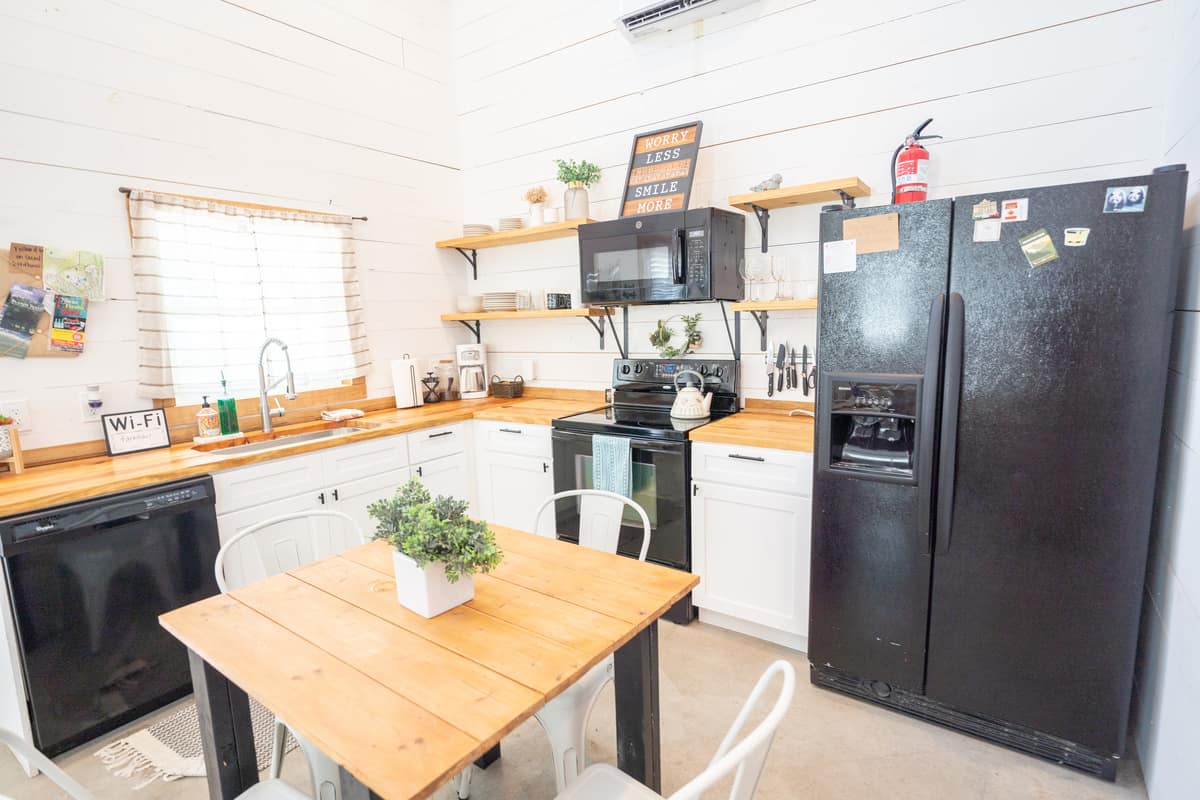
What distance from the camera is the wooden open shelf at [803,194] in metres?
2.33

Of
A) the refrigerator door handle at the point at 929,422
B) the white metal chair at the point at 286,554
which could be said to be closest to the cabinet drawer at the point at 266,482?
the white metal chair at the point at 286,554

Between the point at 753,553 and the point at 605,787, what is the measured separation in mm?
1380

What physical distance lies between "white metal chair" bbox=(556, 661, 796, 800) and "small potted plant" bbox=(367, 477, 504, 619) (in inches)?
18.1

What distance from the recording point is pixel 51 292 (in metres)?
2.29

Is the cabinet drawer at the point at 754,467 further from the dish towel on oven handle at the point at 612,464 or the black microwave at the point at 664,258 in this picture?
the black microwave at the point at 664,258

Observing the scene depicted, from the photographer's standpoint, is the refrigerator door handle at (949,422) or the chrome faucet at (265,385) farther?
the chrome faucet at (265,385)

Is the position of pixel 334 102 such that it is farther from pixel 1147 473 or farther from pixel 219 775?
pixel 1147 473

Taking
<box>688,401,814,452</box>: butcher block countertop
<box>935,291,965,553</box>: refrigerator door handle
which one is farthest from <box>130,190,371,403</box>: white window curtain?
<box>935,291,965,553</box>: refrigerator door handle

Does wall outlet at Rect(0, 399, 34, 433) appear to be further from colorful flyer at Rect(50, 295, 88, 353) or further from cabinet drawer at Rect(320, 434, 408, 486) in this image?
cabinet drawer at Rect(320, 434, 408, 486)

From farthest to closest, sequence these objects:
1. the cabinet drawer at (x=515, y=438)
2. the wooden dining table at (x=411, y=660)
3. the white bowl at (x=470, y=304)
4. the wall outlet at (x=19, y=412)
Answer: the white bowl at (x=470, y=304) → the cabinet drawer at (x=515, y=438) → the wall outlet at (x=19, y=412) → the wooden dining table at (x=411, y=660)

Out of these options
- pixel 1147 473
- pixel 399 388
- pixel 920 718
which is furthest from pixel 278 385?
pixel 1147 473

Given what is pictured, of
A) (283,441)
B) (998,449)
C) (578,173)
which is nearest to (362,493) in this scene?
(283,441)

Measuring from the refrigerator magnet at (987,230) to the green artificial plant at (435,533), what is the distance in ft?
5.29

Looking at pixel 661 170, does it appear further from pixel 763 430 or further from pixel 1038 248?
pixel 1038 248
